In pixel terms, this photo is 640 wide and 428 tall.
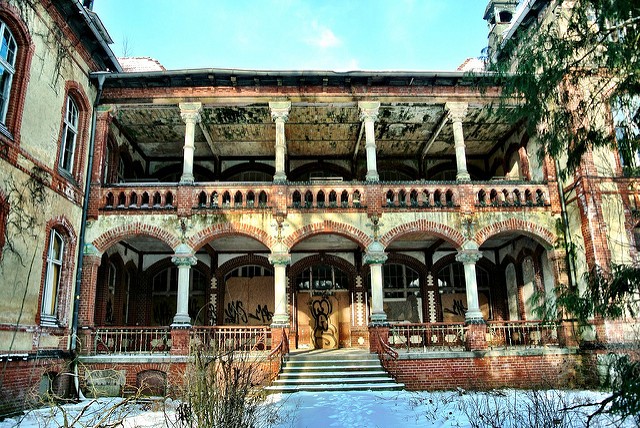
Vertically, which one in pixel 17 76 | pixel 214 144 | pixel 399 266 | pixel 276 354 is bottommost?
pixel 276 354

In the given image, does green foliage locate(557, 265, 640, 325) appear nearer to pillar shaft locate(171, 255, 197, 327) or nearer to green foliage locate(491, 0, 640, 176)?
green foliage locate(491, 0, 640, 176)

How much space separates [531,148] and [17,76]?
49.9ft

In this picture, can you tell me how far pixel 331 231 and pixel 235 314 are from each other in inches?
242

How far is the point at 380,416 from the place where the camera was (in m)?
9.45

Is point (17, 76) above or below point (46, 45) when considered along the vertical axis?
below

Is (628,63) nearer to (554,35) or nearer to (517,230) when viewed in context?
(554,35)

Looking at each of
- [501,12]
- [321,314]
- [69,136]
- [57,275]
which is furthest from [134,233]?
[501,12]

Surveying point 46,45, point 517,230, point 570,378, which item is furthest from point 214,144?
point 570,378

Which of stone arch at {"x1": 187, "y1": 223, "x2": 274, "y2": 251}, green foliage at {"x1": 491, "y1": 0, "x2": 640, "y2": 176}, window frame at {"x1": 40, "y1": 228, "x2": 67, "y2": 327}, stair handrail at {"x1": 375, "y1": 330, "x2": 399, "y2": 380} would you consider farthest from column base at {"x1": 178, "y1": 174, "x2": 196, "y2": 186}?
green foliage at {"x1": 491, "y1": 0, "x2": 640, "y2": 176}

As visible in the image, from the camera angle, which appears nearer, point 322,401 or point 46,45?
point 322,401

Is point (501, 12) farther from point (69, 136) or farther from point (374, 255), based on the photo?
point (69, 136)

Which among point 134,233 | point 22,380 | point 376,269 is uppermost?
point 134,233

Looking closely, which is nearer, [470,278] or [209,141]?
[470,278]

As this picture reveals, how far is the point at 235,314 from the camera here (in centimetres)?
1878
